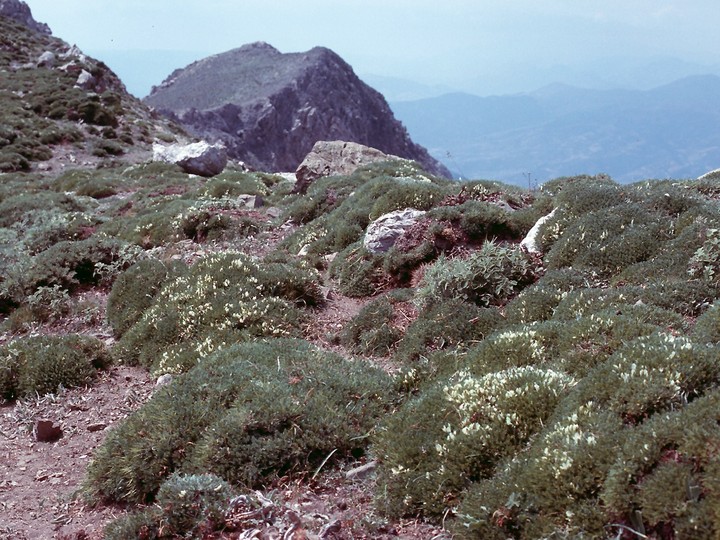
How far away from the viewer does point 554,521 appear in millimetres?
4699

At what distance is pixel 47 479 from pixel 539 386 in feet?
18.9

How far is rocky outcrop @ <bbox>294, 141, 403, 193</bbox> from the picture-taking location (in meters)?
24.2

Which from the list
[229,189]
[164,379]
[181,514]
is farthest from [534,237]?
[229,189]

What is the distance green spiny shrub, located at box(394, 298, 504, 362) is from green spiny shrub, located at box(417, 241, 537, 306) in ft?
1.74

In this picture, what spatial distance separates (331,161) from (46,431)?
17832 mm

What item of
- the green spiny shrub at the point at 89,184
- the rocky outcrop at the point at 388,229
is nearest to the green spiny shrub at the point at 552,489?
the rocky outcrop at the point at 388,229

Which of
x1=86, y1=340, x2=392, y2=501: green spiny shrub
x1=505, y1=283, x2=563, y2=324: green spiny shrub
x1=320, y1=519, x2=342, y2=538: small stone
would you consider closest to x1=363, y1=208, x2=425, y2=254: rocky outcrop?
x1=505, y1=283, x2=563, y2=324: green spiny shrub

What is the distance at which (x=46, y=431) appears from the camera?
859 cm

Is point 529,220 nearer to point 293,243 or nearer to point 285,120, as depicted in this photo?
point 293,243

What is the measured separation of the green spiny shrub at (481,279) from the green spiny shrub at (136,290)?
5.43m

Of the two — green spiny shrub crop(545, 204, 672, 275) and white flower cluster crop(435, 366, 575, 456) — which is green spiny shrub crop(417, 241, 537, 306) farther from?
white flower cluster crop(435, 366, 575, 456)

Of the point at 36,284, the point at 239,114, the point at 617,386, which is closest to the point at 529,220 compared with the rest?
the point at 617,386

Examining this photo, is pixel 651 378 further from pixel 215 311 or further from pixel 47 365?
→ pixel 47 365

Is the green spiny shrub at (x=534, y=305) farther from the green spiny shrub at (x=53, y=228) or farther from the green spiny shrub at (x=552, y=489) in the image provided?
the green spiny shrub at (x=53, y=228)
